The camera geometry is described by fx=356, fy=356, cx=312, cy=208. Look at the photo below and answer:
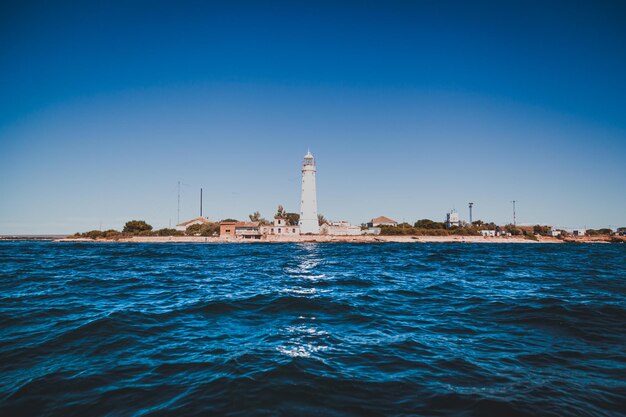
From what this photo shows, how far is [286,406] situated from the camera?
4.02 meters

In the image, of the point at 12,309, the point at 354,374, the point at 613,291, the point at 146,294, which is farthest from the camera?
the point at 613,291

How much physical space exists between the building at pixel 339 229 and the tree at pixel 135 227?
1814 inches

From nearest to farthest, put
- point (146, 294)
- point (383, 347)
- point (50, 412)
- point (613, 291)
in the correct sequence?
point (50, 412), point (383, 347), point (146, 294), point (613, 291)

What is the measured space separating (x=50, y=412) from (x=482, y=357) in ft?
19.1

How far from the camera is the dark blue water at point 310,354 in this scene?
13.5ft

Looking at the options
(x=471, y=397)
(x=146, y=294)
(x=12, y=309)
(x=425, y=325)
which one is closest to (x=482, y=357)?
(x=471, y=397)

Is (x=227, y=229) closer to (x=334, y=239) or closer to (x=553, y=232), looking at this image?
(x=334, y=239)

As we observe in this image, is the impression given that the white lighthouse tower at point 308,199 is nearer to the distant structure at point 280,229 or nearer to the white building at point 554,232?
the distant structure at point 280,229

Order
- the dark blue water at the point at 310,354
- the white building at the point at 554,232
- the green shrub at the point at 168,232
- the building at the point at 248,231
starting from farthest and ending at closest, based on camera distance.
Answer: the white building at the point at 554,232 < the green shrub at the point at 168,232 < the building at the point at 248,231 < the dark blue water at the point at 310,354

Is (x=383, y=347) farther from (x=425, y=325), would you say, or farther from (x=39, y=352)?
(x=39, y=352)

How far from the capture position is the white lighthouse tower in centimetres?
7200

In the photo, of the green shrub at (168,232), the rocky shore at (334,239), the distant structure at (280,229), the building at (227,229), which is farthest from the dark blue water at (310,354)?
the green shrub at (168,232)

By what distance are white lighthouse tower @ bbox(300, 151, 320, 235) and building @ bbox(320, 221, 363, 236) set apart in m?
5.80

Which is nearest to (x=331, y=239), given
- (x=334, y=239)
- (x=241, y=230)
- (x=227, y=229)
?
(x=334, y=239)
